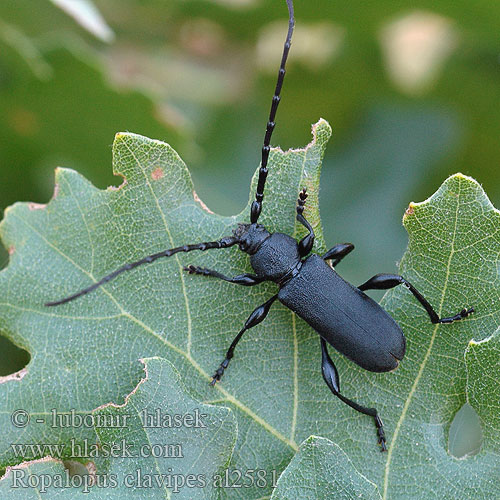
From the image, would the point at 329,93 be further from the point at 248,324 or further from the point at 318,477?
the point at 318,477

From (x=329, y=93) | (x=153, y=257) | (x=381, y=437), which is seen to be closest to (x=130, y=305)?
(x=153, y=257)

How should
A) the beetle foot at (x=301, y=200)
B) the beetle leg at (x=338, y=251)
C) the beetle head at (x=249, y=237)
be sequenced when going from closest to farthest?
the beetle foot at (x=301, y=200), the beetle head at (x=249, y=237), the beetle leg at (x=338, y=251)

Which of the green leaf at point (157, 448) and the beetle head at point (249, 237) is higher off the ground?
the beetle head at point (249, 237)

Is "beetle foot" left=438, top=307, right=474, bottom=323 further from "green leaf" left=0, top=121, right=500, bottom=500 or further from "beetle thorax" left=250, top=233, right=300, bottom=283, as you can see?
"beetle thorax" left=250, top=233, right=300, bottom=283

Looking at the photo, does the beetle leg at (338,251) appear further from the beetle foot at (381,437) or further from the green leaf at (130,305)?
the beetle foot at (381,437)

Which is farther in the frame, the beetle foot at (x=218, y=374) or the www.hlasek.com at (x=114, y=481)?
the beetle foot at (x=218, y=374)

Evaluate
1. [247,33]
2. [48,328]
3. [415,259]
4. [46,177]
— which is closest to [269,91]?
[247,33]

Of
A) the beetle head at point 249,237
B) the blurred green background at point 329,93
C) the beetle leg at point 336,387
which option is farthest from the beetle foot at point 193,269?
the blurred green background at point 329,93

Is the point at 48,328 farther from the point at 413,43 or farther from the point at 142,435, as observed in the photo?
the point at 413,43
